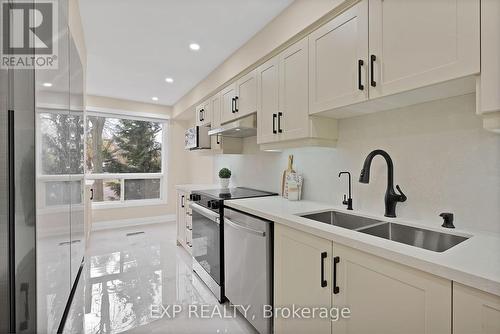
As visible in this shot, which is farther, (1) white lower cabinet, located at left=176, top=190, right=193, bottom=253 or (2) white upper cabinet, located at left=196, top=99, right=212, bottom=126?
(2) white upper cabinet, located at left=196, top=99, right=212, bottom=126

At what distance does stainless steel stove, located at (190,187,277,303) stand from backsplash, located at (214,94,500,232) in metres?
0.94

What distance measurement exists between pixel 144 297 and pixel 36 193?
5.05 feet

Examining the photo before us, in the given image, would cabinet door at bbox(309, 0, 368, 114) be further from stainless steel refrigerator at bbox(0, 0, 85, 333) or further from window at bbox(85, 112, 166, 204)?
window at bbox(85, 112, 166, 204)

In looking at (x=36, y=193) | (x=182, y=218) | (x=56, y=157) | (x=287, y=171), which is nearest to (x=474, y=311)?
(x=287, y=171)

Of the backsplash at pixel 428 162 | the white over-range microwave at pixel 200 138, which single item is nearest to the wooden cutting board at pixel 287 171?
the backsplash at pixel 428 162

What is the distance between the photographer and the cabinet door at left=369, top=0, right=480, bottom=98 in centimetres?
99

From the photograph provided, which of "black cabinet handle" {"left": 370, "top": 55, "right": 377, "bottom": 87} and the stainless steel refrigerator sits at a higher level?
"black cabinet handle" {"left": 370, "top": 55, "right": 377, "bottom": 87}

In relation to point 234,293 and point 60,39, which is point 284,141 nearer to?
point 234,293

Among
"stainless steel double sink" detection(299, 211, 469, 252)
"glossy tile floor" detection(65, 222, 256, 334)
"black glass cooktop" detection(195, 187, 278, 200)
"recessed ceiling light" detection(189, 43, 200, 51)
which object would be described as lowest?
"glossy tile floor" detection(65, 222, 256, 334)

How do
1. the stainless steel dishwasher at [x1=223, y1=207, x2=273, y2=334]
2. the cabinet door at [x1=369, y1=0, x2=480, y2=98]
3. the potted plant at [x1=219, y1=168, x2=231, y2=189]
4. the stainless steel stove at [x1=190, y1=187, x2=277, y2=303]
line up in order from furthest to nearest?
1. the potted plant at [x1=219, y1=168, x2=231, y2=189]
2. the stainless steel stove at [x1=190, y1=187, x2=277, y2=303]
3. the stainless steel dishwasher at [x1=223, y1=207, x2=273, y2=334]
4. the cabinet door at [x1=369, y1=0, x2=480, y2=98]

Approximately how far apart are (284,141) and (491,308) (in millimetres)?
1522

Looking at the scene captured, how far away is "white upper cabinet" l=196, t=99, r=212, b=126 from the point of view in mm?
3408

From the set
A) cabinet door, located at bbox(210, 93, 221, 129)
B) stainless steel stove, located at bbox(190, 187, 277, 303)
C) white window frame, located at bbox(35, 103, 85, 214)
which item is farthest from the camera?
cabinet door, located at bbox(210, 93, 221, 129)

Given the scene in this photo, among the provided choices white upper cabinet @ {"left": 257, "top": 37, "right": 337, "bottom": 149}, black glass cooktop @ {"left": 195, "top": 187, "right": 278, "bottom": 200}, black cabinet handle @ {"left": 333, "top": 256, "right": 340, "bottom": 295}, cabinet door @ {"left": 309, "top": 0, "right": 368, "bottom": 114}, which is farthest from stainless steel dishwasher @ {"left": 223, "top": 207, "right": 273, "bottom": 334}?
cabinet door @ {"left": 309, "top": 0, "right": 368, "bottom": 114}
